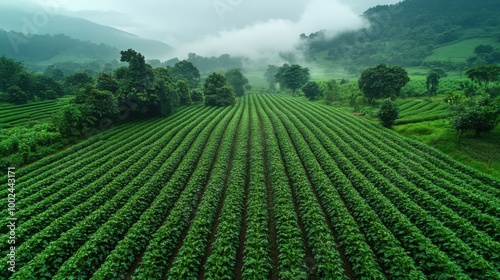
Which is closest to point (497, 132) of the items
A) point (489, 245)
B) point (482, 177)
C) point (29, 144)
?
point (482, 177)

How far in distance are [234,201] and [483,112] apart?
116 ft

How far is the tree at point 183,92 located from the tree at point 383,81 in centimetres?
5328

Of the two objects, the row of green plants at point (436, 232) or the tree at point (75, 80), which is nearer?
the row of green plants at point (436, 232)

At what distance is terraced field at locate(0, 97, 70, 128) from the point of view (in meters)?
47.9

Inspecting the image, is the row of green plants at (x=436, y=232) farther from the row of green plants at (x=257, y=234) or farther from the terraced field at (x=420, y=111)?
the terraced field at (x=420, y=111)

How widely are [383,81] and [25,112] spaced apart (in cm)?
9124

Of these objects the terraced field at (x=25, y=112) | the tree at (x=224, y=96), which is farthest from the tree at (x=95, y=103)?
the tree at (x=224, y=96)

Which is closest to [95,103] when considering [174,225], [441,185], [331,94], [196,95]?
[174,225]

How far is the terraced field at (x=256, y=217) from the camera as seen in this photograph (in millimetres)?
11883

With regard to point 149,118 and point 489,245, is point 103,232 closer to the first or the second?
point 489,245

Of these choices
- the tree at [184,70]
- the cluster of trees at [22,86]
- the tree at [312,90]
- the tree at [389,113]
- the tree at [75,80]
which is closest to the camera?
the tree at [389,113]

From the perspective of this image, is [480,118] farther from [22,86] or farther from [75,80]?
[75,80]

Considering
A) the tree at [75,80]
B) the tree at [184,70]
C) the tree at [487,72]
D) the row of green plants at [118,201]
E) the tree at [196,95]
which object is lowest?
the row of green plants at [118,201]

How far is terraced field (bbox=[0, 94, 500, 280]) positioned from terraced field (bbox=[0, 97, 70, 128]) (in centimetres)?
3148
